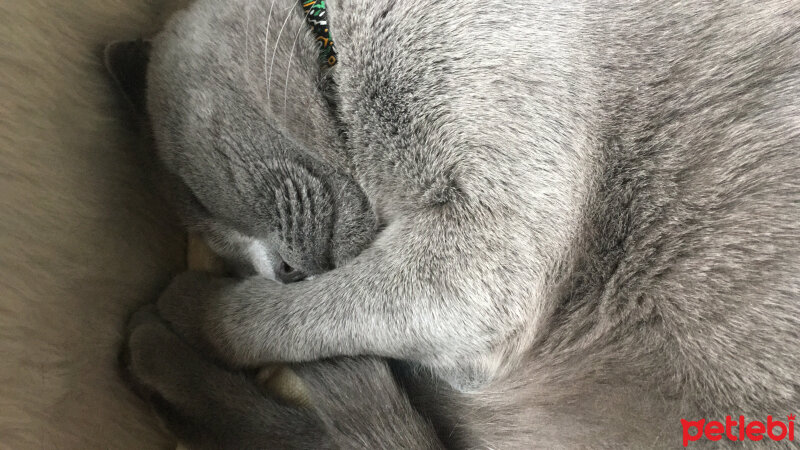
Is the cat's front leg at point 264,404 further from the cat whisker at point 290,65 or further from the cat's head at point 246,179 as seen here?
the cat whisker at point 290,65

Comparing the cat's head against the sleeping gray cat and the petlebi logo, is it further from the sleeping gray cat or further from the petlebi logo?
the petlebi logo

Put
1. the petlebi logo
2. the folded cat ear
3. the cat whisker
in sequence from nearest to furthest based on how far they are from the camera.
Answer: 1. the petlebi logo
2. the cat whisker
3. the folded cat ear

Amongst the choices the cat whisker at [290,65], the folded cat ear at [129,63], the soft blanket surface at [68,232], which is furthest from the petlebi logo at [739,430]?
the folded cat ear at [129,63]

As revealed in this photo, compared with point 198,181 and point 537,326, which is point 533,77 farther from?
point 198,181

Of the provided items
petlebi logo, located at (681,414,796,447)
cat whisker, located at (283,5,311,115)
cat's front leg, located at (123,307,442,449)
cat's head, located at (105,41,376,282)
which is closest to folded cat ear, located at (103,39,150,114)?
cat's head, located at (105,41,376,282)

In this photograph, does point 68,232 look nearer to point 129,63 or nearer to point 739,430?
point 129,63

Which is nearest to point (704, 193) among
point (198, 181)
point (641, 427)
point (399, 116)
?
point (641, 427)
